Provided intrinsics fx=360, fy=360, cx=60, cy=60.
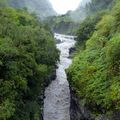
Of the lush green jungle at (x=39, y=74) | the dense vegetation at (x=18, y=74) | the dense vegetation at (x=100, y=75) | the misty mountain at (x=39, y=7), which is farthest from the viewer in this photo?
the misty mountain at (x=39, y=7)

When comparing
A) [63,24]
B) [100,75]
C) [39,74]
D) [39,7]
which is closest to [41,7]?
[39,7]

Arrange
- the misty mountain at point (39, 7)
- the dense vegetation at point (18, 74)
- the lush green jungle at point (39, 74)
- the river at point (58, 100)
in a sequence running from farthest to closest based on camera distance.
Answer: the misty mountain at point (39, 7) < the river at point (58, 100) < the lush green jungle at point (39, 74) < the dense vegetation at point (18, 74)

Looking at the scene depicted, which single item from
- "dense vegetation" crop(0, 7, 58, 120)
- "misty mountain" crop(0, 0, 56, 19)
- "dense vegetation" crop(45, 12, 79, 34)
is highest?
"misty mountain" crop(0, 0, 56, 19)

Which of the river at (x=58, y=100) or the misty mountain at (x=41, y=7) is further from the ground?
the misty mountain at (x=41, y=7)

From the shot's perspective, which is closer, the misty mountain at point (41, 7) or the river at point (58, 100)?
the river at point (58, 100)

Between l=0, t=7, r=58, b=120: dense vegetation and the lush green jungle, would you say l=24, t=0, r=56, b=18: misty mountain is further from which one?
l=0, t=7, r=58, b=120: dense vegetation

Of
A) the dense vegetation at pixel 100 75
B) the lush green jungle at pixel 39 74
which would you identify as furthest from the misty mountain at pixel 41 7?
the lush green jungle at pixel 39 74

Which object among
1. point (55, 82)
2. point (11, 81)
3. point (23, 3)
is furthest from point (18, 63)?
point (23, 3)

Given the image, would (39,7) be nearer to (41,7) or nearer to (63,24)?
(41,7)

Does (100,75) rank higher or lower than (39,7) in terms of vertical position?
lower

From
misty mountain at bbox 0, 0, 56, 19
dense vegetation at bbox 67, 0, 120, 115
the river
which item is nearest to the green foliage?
misty mountain at bbox 0, 0, 56, 19

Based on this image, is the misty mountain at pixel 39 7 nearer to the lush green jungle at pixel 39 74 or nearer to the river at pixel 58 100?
the river at pixel 58 100

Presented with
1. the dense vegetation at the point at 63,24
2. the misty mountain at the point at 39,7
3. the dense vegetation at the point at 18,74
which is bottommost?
the dense vegetation at the point at 18,74

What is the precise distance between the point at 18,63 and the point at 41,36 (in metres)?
10.9
